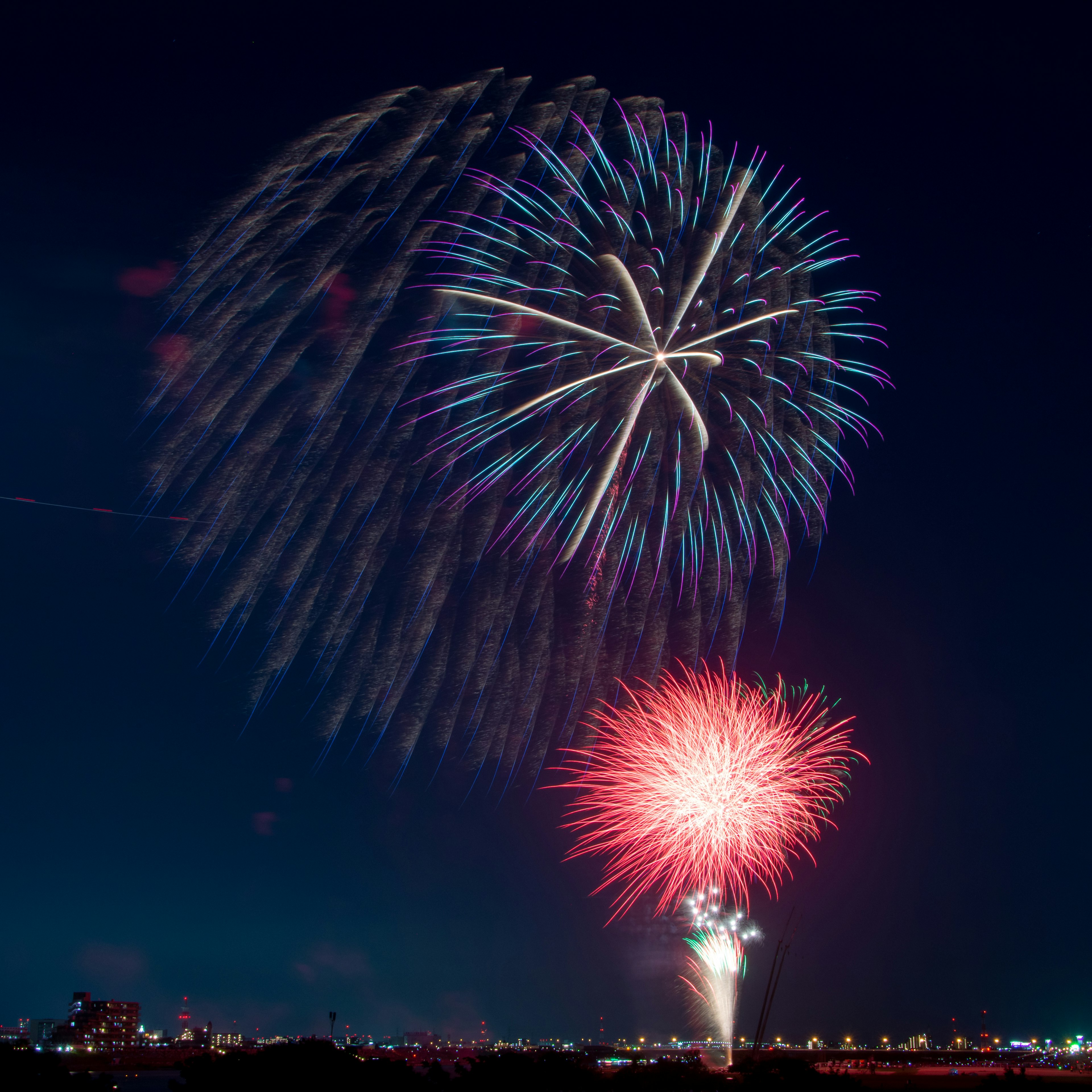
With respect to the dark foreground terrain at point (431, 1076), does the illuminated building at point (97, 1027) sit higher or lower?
lower

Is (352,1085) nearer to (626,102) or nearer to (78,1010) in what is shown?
(626,102)

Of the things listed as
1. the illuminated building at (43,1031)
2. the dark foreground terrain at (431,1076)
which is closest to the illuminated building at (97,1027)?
the illuminated building at (43,1031)

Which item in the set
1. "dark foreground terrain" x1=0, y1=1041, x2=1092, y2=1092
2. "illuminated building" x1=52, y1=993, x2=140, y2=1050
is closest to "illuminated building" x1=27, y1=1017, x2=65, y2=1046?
"illuminated building" x1=52, y1=993, x2=140, y2=1050

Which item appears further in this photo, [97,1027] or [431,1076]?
[97,1027]

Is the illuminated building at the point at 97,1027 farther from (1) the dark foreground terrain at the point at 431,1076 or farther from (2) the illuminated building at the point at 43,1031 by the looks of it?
(1) the dark foreground terrain at the point at 431,1076

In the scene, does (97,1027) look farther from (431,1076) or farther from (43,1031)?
(431,1076)

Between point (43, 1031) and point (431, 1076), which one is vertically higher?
point (431, 1076)

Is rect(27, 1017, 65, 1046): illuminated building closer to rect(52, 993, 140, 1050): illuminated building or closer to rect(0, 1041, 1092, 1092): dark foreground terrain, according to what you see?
rect(52, 993, 140, 1050): illuminated building

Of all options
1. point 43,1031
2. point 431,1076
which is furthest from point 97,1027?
point 431,1076

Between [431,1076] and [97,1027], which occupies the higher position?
[431,1076]

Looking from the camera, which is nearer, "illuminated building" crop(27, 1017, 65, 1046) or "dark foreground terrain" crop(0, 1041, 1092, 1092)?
"dark foreground terrain" crop(0, 1041, 1092, 1092)

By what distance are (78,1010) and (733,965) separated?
528 feet

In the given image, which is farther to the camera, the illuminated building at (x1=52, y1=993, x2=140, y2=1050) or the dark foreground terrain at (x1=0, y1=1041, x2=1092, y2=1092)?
the illuminated building at (x1=52, y1=993, x2=140, y2=1050)

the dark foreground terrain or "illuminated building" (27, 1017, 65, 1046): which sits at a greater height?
the dark foreground terrain
